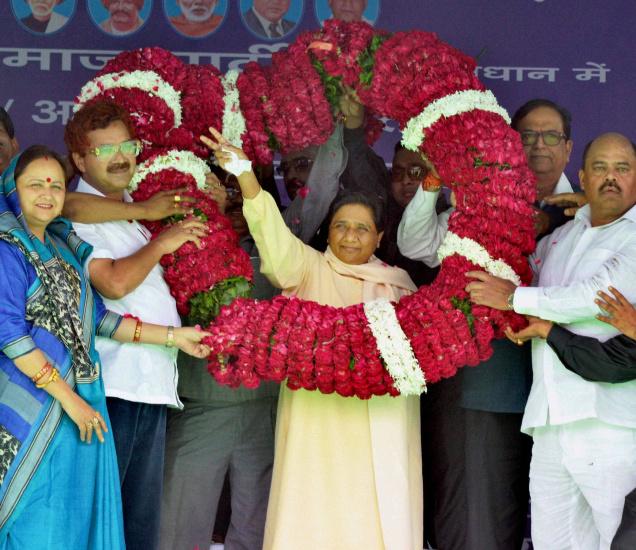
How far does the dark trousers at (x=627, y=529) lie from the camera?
399 cm

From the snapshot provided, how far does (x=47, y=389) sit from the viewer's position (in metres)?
3.85

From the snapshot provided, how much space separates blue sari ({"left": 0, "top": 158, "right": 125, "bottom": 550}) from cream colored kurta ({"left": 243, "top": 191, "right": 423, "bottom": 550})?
2.39ft

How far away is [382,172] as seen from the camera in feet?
17.5

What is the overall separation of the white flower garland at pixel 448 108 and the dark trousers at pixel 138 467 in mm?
1505

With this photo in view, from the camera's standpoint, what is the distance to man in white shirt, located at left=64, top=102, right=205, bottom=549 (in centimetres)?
424

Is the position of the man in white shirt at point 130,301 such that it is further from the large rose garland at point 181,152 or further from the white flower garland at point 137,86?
the white flower garland at point 137,86

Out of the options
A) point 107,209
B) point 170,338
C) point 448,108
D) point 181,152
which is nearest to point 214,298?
point 170,338

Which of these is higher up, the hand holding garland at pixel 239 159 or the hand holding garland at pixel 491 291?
the hand holding garland at pixel 239 159

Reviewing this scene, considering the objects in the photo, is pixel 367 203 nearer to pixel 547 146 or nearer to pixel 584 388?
pixel 547 146

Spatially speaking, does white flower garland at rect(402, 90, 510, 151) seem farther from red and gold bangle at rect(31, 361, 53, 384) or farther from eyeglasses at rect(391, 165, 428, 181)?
red and gold bangle at rect(31, 361, 53, 384)

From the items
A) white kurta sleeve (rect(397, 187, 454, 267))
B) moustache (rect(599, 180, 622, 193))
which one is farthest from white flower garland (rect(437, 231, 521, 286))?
moustache (rect(599, 180, 622, 193))

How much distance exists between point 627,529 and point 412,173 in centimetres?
202

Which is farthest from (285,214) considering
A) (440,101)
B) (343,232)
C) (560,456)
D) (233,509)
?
(560,456)

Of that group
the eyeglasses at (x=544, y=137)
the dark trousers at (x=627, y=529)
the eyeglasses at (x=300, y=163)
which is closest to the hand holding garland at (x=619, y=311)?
the dark trousers at (x=627, y=529)
